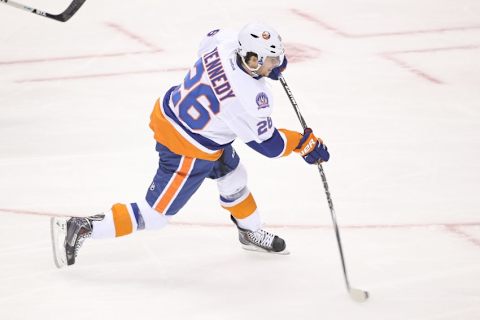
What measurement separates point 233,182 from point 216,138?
0.30m

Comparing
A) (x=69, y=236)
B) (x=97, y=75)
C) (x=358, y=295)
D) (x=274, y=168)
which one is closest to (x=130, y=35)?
(x=97, y=75)

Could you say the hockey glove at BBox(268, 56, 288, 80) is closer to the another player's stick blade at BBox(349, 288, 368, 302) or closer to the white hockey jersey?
the white hockey jersey

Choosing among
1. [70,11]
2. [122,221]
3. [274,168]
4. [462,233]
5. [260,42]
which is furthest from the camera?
[70,11]

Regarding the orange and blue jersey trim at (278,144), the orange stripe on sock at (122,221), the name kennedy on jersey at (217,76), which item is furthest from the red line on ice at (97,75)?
the orange and blue jersey trim at (278,144)

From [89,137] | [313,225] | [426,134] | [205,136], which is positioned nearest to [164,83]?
[89,137]

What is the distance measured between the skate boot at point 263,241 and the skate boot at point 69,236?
621mm

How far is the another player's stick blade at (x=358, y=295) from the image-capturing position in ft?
11.9

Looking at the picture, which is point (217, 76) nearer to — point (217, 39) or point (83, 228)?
point (217, 39)

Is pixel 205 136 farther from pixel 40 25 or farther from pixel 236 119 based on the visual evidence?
pixel 40 25

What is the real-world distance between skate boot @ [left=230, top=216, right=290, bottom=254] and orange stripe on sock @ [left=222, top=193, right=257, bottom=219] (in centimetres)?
9

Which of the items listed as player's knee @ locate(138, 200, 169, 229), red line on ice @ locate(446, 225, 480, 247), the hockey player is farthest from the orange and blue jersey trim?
red line on ice @ locate(446, 225, 480, 247)

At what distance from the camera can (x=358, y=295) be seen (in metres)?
3.64

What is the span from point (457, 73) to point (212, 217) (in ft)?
8.44

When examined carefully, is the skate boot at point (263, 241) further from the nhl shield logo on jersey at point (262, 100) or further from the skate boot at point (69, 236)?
the nhl shield logo on jersey at point (262, 100)
